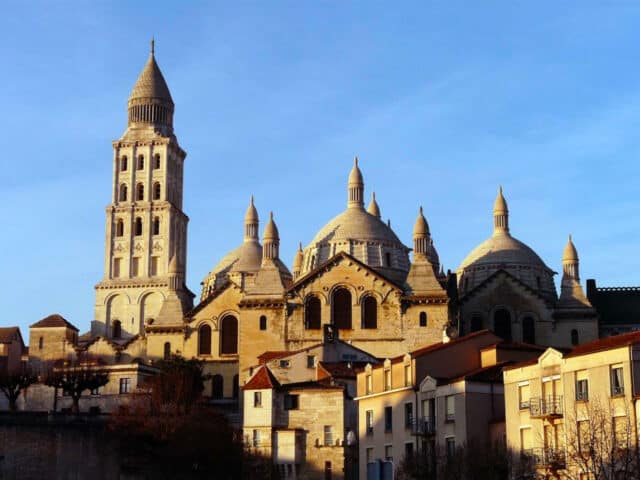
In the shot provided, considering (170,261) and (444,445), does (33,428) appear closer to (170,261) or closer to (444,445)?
(444,445)

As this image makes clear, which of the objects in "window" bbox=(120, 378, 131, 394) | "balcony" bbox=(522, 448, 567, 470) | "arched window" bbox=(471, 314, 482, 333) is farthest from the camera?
"arched window" bbox=(471, 314, 482, 333)

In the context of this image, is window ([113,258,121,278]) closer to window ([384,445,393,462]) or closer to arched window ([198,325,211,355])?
arched window ([198,325,211,355])

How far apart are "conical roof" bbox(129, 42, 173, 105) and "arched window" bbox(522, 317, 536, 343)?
4606 centimetres

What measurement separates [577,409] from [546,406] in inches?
72.5

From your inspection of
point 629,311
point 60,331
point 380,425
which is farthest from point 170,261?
point 380,425

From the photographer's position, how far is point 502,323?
91.2 metres

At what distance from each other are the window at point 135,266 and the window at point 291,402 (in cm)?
5399

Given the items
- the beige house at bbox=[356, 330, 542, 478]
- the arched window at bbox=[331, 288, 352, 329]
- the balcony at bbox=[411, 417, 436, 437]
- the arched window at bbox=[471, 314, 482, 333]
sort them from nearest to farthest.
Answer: the beige house at bbox=[356, 330, 542, 478] → the balcony at bbox=[411, 417, 436, 437] → the arched window at bbox=[331, 288, 352, 329] → the arched window at bbox=[471, 314, 482, 333]

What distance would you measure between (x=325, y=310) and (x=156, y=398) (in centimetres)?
1613

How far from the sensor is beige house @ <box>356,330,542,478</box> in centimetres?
4522

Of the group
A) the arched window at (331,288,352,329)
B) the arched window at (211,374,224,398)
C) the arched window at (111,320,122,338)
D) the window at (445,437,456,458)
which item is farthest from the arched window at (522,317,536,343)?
the window at (445,437,456,458)

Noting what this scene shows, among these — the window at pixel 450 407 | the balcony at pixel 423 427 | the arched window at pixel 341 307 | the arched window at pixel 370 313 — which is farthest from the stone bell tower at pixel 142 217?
the window at pixel 450 407

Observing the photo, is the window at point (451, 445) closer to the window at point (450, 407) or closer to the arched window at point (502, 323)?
the window at point (450, 407)

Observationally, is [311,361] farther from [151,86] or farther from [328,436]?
[151,86]
